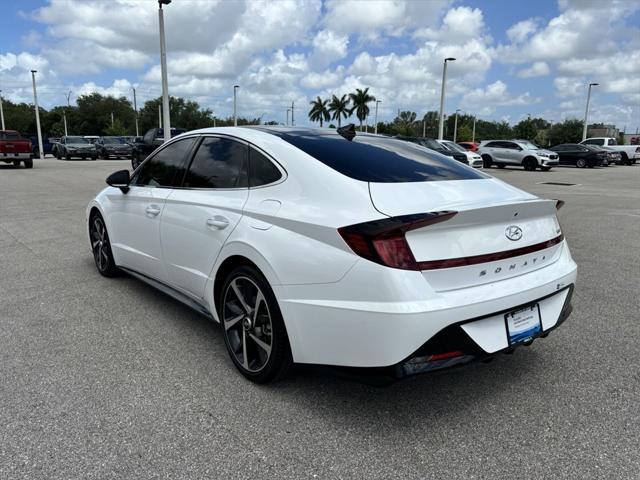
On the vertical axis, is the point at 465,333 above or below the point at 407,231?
below

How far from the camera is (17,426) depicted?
105 inches

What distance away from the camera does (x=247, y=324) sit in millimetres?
3107

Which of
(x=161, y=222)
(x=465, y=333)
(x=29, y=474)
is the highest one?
(x=161, y=222)

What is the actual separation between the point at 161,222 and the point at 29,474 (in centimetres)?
208

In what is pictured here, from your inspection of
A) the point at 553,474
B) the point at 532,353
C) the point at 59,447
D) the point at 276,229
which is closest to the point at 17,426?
the point at 59,447

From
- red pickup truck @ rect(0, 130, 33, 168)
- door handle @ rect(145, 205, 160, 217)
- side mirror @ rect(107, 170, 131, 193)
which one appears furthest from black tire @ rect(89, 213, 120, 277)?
red pickup truck @ rect(0, 130, 33, 168)

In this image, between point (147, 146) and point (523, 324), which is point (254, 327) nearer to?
point (523, 324)

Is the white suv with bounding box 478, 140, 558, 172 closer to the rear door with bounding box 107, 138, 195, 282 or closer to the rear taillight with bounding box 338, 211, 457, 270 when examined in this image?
the rear door with bounding box 107, 138, 195, 282

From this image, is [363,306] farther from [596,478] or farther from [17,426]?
[17,426]

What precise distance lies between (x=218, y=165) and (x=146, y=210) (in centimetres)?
102

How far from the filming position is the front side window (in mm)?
4035

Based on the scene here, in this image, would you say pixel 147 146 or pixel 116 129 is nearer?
pixel 147 146

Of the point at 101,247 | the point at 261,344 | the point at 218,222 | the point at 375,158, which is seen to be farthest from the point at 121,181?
the point at 375,158

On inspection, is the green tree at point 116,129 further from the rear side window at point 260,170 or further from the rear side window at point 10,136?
the rear side window at point 260,170
